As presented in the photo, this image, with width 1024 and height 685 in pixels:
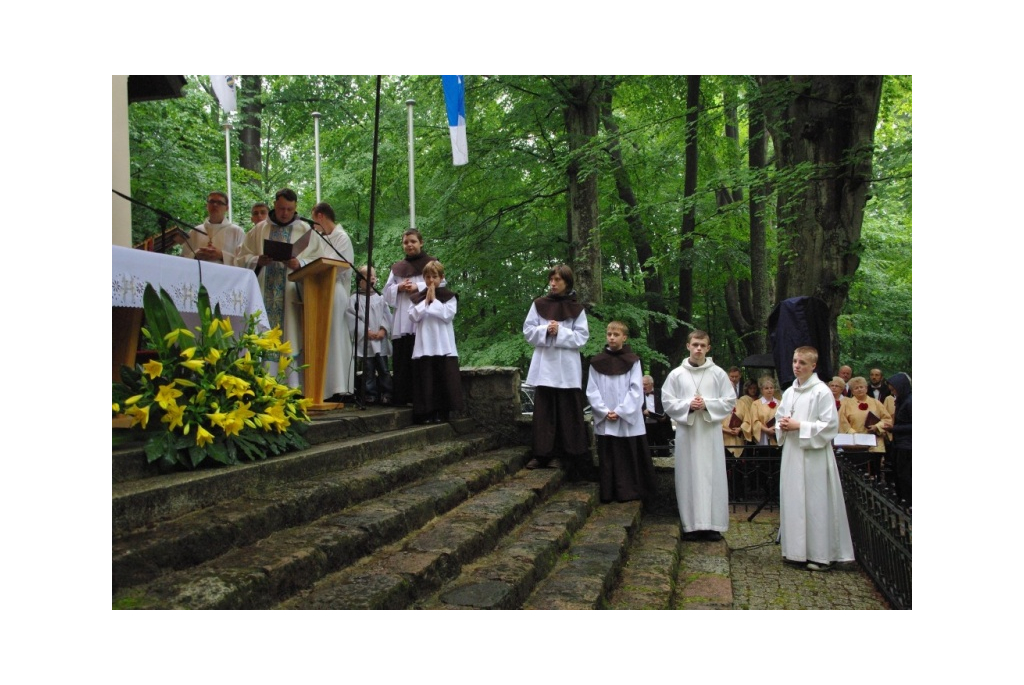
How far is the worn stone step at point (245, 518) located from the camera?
316cm

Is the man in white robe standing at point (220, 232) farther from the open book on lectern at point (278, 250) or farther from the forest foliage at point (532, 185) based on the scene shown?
the forest foliage at point (532, 185)

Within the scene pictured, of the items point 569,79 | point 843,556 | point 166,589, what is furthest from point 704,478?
point 569,79

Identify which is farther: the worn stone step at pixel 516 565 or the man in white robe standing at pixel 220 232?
the man in white robe standing at pixel 220 232

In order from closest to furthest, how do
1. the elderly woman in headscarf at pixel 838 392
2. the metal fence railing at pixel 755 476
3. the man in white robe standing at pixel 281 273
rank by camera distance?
the man in white robe standing at pixel 281 273 < the metal fence railing at pixel 755 476 < the elderly woman in headscarf at pixel 838 392

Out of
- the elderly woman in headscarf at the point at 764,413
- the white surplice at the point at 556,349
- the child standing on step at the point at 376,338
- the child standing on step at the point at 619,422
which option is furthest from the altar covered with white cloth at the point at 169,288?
the elderly woman in headscarf at the point at 764,413

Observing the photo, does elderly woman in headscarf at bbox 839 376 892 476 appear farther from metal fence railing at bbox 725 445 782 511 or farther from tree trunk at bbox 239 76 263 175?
tree trunk at bbox 239 76 263 175

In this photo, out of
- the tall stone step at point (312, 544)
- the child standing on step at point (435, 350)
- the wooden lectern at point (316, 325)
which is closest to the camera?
the tall stone step at point (312, 544)

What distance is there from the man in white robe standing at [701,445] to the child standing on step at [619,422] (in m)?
0.46

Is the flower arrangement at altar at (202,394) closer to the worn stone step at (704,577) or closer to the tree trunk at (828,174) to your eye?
the worn stone step at (704,577)

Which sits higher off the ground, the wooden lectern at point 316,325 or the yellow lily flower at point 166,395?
the wooden lectern at point 316,325

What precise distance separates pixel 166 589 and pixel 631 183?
12.8 m

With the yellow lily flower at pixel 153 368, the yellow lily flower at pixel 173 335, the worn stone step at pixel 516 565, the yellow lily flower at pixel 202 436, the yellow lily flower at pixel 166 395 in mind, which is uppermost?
the yellow lily flower at pixel 173 335

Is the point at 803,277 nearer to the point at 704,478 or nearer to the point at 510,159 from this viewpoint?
the point at 704,478

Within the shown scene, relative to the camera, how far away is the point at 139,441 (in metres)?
4.19
